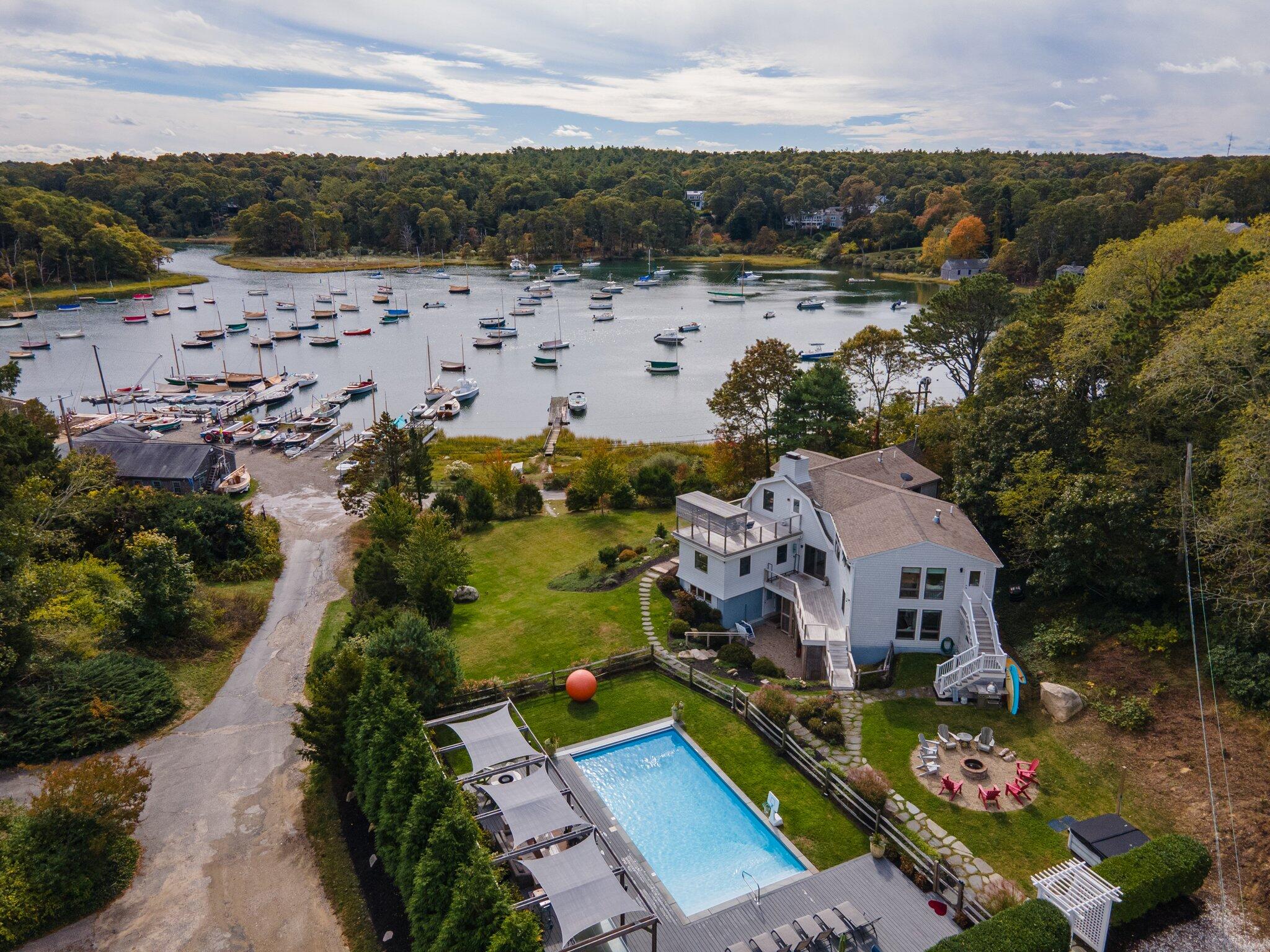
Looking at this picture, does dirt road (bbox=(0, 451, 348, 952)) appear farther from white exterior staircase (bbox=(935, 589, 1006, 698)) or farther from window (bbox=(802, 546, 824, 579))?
window (bbox=(802, 546, 824, 579))

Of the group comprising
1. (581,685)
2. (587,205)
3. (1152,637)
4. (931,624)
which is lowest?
(581,685)

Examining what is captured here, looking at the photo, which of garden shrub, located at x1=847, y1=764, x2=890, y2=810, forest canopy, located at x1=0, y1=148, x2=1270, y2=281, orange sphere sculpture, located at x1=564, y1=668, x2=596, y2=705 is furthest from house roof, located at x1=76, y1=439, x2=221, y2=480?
forest canopy, located at x1=0, y1=148, x2=1270, y2=281

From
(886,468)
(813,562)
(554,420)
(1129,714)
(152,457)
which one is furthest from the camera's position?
(554,420)

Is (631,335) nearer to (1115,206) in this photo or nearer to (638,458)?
(638,458)

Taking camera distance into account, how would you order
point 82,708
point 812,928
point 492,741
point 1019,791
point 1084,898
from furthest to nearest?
point 82,708
point 492,741
point 1019,791
point 812,928
point 1084,898

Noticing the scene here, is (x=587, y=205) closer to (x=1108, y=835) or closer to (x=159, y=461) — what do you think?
(x=159, y=461)

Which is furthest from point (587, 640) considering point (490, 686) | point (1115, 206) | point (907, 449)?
point (1115, 206)

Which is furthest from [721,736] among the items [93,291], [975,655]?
[93,291]

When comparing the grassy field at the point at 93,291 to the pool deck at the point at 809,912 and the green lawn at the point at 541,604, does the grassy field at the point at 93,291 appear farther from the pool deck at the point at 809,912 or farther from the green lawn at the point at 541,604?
the pool deck at the point at 809,912
